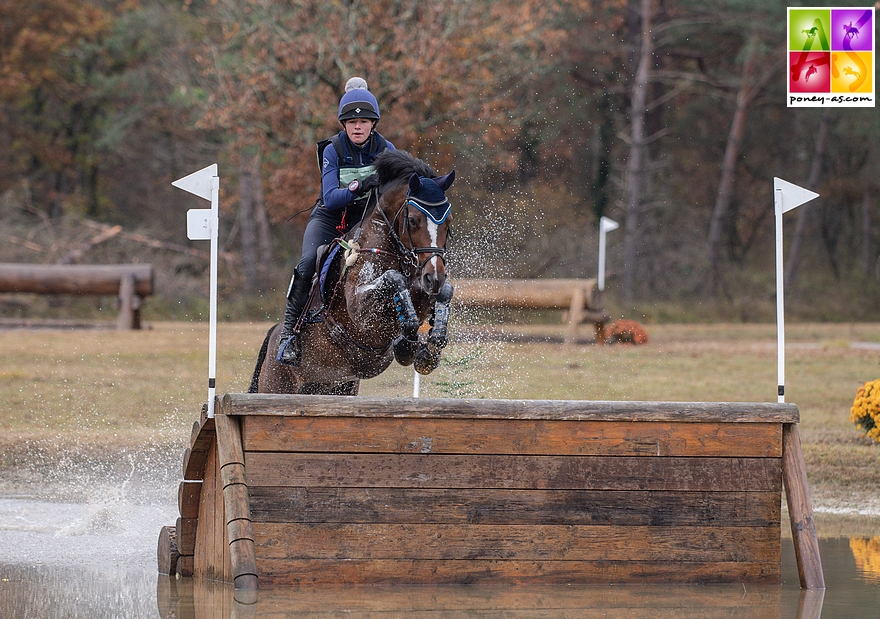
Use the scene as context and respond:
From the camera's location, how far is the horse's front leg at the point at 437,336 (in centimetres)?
500

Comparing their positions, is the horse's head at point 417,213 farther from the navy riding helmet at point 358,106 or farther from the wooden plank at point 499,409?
the wooden plank at point 499,409

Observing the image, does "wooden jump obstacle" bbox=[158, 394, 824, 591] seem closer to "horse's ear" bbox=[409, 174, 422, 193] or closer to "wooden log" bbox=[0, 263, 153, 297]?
"horse's ear" bbox=[409, 174, 422, 193]

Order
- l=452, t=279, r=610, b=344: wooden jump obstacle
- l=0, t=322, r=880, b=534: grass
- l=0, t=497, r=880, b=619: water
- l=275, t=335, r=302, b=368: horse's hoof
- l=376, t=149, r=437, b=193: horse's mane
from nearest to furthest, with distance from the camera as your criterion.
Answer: l=0, t=497, r=880, b=619: water < l=376, t=149, r=437, b=193: horse's mane < l=275, t=335, r=302, b=368: horse's hoof < l=0, t=322, r=880, b=534: grass < l=452, t=279, r=610, b=344: wooden jump obstacle

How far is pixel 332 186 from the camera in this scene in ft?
18.6

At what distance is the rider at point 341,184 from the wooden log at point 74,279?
10437mm

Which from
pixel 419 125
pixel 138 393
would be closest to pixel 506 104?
pixel 419 125

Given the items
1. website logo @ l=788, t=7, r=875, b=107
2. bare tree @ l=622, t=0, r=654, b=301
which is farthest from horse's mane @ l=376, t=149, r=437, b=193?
bare tree @ l=622, t=0, r=654, b=301

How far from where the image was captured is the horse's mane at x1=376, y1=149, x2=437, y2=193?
5371mm

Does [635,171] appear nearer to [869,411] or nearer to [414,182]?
[869,411]

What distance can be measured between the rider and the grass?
1.65 metres

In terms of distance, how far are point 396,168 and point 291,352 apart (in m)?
1.11

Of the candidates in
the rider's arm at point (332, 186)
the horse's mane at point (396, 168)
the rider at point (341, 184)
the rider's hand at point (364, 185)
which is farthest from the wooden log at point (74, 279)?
the horse's mane at point (396, 168)

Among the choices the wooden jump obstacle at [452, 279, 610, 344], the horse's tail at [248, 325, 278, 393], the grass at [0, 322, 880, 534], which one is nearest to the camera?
the horse's tail at [248, 325, 278, 393]

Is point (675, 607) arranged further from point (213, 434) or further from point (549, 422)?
point (213, 434)
